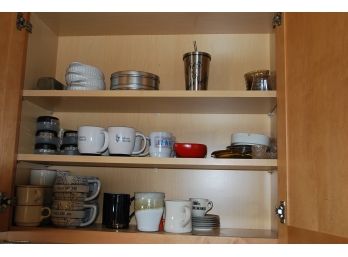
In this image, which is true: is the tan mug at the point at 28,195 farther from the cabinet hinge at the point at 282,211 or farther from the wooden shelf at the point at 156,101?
the cabinet hinge at the point at 282,211

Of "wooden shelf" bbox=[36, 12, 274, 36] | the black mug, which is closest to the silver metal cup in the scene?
"wooden shelf" bbox=[36, 12, 274, 36]

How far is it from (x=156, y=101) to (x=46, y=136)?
33 centimetres

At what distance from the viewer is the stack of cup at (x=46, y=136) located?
3.40ft

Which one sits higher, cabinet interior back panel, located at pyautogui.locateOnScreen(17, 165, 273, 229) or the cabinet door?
the cabinet door

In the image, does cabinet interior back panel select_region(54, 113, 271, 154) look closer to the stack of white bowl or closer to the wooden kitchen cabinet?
the wooden kitchen cabinet

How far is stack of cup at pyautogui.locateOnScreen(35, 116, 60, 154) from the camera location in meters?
1.04

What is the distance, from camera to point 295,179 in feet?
2.46

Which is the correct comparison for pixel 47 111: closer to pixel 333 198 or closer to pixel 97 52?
pixel 97 52

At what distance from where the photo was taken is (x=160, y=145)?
0.99 meters

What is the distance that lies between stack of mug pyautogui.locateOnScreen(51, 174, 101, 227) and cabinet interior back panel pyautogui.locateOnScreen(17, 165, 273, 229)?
0.52 ft

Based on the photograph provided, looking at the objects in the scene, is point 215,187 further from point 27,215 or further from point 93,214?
point 27,215

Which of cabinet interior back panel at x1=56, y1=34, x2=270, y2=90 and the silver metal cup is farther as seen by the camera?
cabinet interior back panel at x1=56, y1=34, x2=270, y2=90

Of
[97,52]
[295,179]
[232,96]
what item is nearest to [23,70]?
[97,52]

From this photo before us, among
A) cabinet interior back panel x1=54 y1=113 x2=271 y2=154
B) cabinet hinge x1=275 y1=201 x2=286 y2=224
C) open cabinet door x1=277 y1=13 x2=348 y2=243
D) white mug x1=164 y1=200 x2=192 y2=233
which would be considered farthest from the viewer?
cabinet interior back panel x1=54 y1=113 x2=271 y2=154
